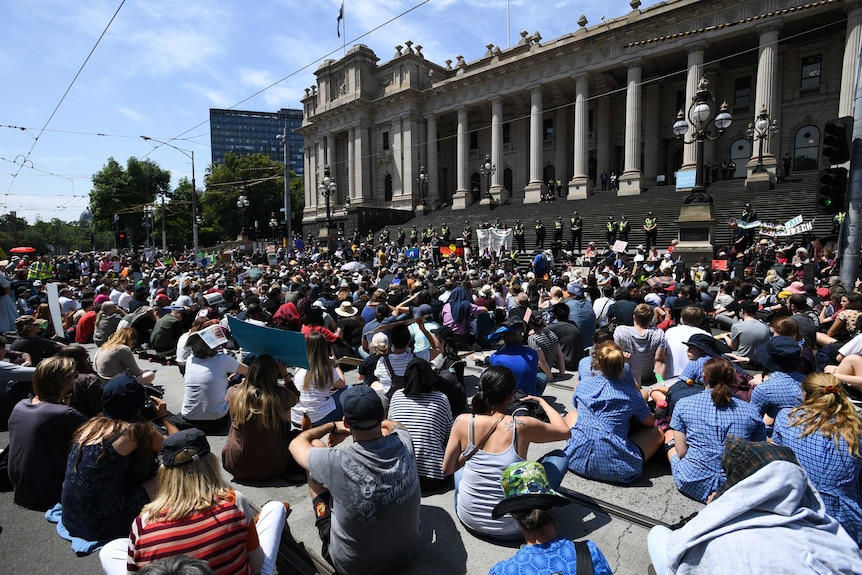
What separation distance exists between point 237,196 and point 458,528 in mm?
67600

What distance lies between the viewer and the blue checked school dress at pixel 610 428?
13.9ft

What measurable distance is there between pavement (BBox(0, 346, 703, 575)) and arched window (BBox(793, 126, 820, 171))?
116 ft

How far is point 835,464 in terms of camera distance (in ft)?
10.5

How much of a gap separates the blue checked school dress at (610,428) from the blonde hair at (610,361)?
0.09 meters

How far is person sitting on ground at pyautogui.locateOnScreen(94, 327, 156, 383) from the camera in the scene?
572cm

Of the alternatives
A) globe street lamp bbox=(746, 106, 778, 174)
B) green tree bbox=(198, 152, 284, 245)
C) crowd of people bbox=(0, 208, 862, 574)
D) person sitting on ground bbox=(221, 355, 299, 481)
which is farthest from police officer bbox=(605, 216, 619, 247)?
green tree bbox=(198, 152, 284, 245)

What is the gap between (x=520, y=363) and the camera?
5.34 m

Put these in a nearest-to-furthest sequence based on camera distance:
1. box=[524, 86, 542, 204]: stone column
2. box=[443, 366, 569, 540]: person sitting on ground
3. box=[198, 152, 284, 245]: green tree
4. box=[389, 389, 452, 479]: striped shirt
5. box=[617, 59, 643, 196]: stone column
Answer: box=[443, 366, 569, 540]: person sitting on ground → box=[389, 389, 452, 479]: striped shirt → box=[617, 59, 643, 196]: stone column → box=[524, 86, 542, 204]: stone column → box=[198, 152, 284, 245]: green tree

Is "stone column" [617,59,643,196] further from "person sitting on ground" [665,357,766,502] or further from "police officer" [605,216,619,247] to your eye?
"person sitting on ground" [665,357,766,502]

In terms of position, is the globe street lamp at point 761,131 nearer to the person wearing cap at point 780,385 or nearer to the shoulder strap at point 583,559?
the person wearing cap at point 780,385

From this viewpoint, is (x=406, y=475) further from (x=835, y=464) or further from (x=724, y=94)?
(x=724, y=94)

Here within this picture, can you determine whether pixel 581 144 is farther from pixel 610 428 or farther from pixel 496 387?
pixel 496 387

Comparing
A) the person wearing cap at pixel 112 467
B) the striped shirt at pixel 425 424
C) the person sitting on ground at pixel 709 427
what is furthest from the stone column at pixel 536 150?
the person wearing cap at pixel 112 467

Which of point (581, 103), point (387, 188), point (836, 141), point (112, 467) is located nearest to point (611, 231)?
point (836, 141)
